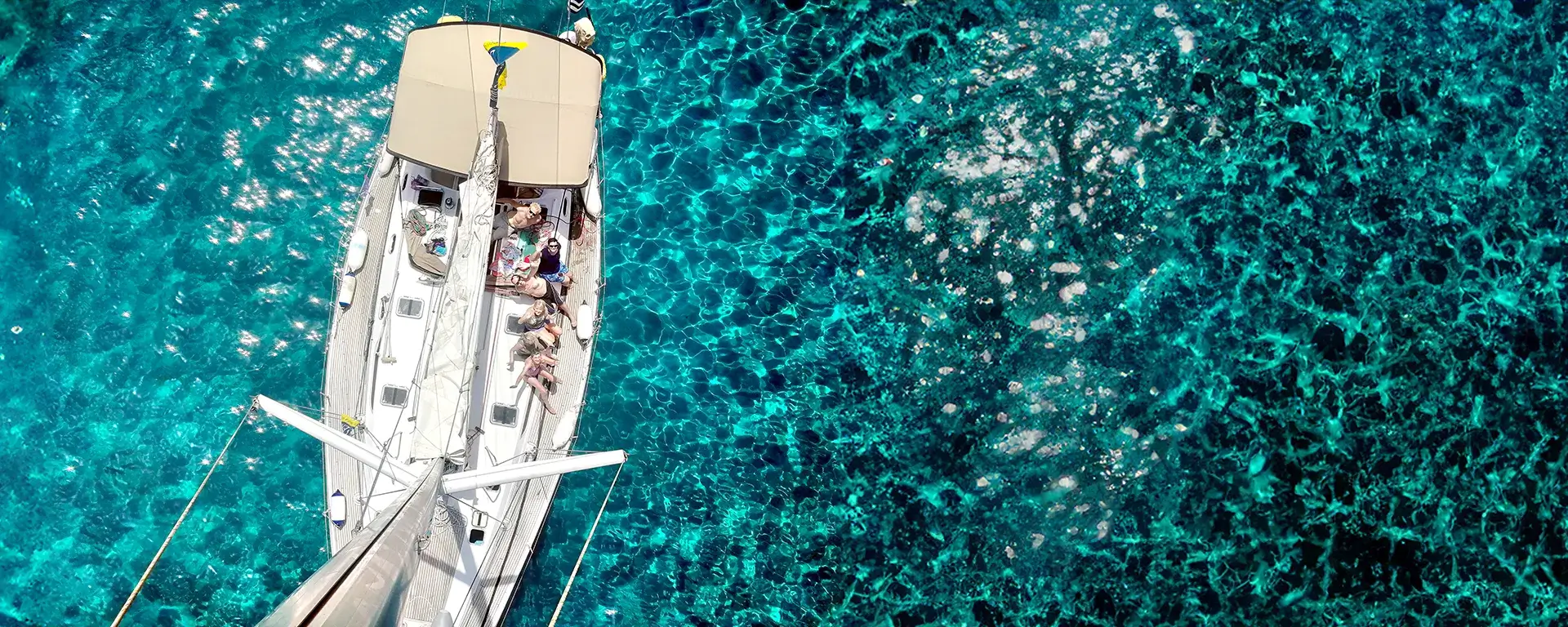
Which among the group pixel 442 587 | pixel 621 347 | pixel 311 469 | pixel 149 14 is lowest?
pixel 442 587

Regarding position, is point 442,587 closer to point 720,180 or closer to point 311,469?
point 311,469

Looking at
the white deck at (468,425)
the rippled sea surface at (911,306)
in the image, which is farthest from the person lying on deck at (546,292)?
the rippled sea surface at (911,306)

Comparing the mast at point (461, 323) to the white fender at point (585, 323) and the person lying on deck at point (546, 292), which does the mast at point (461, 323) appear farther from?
the white fender at point (585, 323)

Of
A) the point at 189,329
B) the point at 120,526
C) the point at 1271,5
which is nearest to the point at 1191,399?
the point at 1271,5

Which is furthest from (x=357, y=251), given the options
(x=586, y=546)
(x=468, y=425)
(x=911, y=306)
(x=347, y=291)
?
(x=911, y=306)

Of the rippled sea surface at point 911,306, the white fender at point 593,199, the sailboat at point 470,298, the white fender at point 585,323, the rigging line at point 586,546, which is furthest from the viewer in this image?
the rippled sea surface at point 911,306
